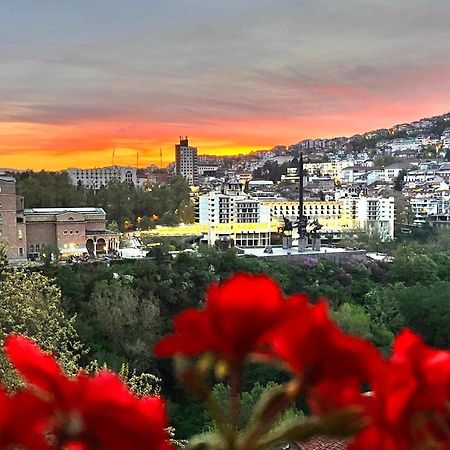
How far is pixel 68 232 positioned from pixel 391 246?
892 cm

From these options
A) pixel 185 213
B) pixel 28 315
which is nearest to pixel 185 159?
pixel 185 213

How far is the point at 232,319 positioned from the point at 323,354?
46 millimetres

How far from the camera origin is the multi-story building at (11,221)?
15.4 metres

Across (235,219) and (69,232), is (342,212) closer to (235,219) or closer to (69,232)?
(235,219)

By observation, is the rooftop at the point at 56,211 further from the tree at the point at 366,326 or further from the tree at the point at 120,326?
the tree at the point at 366,326

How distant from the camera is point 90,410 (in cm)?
28

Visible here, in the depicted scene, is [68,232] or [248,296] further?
[68,232]

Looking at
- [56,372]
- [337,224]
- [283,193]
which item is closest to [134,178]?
[283,193]

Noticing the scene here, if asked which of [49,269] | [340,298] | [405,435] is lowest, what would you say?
[340,298]

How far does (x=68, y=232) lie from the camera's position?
16.7 meters

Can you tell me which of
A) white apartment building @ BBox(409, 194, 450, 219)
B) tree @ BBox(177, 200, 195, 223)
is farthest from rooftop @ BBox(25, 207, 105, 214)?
white apartment building @ BBox(409, 194, 450, 219)

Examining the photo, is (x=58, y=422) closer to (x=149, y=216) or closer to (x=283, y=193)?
(x=149, y=216)

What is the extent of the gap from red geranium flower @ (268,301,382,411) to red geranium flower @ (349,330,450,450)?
0.03 ft

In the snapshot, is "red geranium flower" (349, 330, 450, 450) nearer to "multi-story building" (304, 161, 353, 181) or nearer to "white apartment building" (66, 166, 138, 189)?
"white apartment building" (66, 166, 138, 189)
